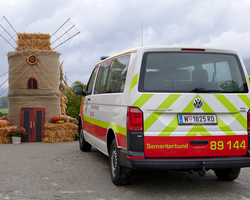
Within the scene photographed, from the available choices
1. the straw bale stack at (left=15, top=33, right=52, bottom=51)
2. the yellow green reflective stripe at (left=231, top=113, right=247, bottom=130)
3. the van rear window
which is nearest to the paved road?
the yellow green reflective stripe at (left=231, top=113, right=247, bottom=130)

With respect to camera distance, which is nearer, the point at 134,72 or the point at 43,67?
the point at 134,72

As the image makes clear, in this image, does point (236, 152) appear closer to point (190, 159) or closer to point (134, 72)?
point (190, 159)

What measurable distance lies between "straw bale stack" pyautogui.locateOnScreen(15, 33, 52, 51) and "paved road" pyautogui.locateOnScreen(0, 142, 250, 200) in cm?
585

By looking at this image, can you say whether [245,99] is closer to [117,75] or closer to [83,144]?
[117,75]

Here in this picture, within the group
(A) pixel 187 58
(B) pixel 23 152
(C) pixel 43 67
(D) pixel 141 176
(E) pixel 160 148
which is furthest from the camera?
(C) pixel 43 67

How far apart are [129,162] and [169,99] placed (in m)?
1.02

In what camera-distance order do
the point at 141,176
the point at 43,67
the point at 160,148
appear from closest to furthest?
the point at 160,148 → the point at 141,176 → the point at 43,67

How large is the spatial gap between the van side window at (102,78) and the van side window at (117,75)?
0.28 metres

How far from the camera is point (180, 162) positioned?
458 centimetres

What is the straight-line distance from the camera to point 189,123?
468 cm

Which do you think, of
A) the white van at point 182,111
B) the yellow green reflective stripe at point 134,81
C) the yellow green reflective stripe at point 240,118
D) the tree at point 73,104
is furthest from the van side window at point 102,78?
the tree at point 73,104

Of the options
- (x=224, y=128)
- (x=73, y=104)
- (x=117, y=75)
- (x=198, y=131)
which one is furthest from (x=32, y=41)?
(x=73, y=104)

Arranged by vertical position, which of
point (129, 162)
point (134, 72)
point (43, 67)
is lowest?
point (129, 162)

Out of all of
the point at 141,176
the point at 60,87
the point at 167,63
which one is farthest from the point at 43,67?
the point at 167,63
